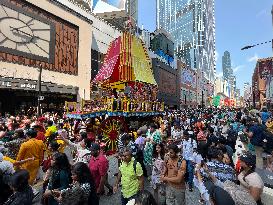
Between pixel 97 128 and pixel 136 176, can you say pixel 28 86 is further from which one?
pixel 136 176

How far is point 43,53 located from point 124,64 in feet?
58.5

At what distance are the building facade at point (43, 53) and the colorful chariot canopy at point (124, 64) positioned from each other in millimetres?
8851

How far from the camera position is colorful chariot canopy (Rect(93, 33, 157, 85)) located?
1875 centimetres

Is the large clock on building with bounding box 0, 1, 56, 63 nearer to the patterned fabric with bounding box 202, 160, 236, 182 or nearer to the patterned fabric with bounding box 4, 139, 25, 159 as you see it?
the patterned fabric with bounding box 4, 139, 25, 159

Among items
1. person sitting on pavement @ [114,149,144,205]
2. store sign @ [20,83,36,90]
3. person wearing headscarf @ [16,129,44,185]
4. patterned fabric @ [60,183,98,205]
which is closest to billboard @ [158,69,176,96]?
store sign @ [20,83,36,90]

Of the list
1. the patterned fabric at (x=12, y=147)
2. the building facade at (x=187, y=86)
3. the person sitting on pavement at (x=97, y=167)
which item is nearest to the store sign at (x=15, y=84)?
the patterned fabric at (x=12, y=147)

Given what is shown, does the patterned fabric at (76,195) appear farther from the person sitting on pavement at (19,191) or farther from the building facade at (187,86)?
the building facade at (187,86)

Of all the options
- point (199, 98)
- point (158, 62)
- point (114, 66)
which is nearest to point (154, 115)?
point (114, 66)

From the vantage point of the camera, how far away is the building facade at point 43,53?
1134 inches

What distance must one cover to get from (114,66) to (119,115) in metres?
4.76

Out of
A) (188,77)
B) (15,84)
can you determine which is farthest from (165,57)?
(15,84)

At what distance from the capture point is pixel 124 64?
61.4ft

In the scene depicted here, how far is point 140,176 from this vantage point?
17.9 feet

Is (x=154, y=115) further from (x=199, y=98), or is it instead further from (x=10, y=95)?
(x=199, y=98)
